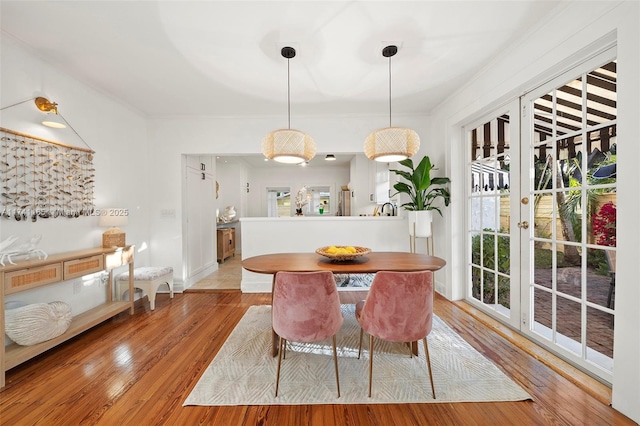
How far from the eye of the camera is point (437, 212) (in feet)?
11.6

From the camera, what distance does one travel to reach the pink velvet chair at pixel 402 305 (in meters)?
1.54

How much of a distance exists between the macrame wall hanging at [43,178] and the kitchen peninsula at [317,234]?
72.0 inches

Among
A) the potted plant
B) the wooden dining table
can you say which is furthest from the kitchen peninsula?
the wooden dining table

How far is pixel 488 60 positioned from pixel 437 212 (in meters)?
1.84

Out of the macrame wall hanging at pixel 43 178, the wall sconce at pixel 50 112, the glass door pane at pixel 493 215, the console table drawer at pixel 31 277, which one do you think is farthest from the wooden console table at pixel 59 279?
the glass door pane at pixel 493 215

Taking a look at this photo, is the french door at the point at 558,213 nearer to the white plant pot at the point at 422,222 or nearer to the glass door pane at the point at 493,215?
the glass door pane at the point at 493,215

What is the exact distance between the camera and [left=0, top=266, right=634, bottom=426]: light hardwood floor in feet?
4.68

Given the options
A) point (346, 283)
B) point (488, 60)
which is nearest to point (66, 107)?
point (346, 283)

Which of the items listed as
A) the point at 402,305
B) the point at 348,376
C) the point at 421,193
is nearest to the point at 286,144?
the point at 402,305

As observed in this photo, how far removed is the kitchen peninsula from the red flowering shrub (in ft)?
7.05

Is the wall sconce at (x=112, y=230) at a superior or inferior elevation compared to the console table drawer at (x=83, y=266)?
superior

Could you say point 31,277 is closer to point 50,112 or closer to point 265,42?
point 50,112

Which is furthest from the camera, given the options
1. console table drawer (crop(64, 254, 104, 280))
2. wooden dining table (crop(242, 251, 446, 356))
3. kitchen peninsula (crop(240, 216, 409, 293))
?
kitchen peninsula (crop(240, 216, 409, 293))

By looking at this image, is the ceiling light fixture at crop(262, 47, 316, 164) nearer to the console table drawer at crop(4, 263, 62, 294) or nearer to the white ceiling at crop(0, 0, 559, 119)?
the white ceiling at crop(0, 0, 559, 119)
